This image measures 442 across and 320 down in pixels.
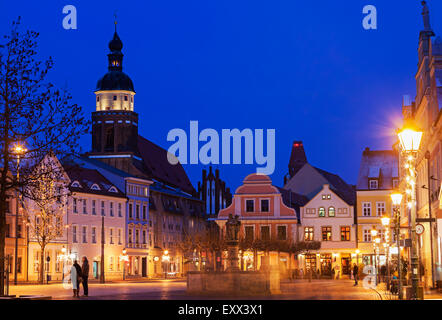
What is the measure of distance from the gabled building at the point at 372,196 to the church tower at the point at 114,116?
3563 centimetres

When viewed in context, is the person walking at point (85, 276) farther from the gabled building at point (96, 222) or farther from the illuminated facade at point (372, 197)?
the illuminated facade at point (372, 197)

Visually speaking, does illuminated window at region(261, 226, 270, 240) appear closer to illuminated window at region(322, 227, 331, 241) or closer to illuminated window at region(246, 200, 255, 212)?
illuminated window at region(246, 200, 255, 212)

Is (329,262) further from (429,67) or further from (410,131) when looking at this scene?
(410,131)

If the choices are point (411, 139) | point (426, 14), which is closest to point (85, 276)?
point (411, 139)

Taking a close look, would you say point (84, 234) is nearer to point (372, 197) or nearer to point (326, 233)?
point (326, 233)

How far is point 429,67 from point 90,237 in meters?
53.7

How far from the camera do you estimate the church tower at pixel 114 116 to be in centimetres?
11394

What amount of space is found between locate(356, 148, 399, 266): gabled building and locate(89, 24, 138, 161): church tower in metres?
35.6

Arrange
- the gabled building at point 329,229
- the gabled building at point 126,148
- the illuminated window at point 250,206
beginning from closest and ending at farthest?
the gabled building at point 329,229 < the illuminated window at point 250,206 < the gabled building at point 126,148

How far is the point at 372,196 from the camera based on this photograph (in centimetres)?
9144

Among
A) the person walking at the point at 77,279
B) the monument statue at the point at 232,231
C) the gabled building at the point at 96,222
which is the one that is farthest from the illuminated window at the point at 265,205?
the person walking at the point at 77,279

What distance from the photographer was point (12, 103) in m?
29.4

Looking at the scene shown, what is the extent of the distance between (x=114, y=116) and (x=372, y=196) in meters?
39.6

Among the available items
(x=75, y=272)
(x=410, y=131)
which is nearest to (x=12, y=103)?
(x=75, y=272)
